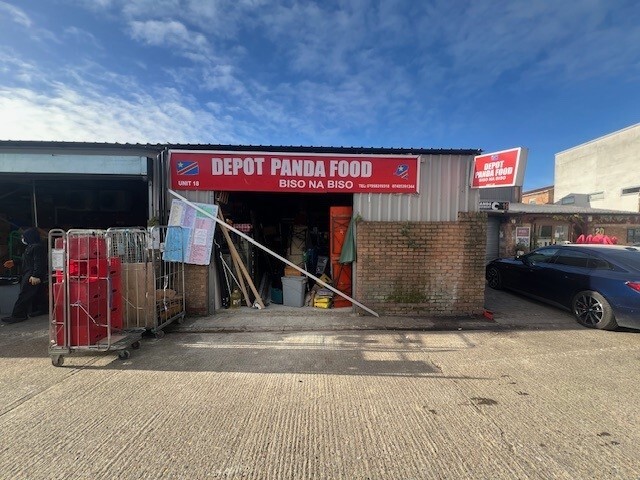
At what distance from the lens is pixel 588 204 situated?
26891 mm

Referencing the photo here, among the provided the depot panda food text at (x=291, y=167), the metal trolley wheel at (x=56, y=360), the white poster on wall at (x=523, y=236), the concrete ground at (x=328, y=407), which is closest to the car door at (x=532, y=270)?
the concrete ground at (x=328, y=407)

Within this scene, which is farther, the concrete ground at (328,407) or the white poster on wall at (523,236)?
the white poster on wall at (523,236)

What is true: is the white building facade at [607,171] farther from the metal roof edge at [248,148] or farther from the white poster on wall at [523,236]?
the metal roof edge at [248,148]

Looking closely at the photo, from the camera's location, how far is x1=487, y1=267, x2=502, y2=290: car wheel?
9.11m

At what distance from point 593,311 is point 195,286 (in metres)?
7.91

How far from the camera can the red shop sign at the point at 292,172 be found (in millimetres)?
6410

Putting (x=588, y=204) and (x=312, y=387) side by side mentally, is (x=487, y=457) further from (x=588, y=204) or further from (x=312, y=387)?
(x=588, y=204)

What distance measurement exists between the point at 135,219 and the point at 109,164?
3975mm

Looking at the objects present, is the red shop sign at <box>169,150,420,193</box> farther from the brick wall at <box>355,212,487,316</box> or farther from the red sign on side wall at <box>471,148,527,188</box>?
the red sign on side wall at <box>471,148,527,188</box>

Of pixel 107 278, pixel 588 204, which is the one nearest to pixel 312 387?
pixel 107 278

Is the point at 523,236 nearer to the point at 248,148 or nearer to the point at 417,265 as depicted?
the point at 417,265

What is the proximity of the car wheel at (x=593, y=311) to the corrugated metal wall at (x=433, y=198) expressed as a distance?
2705mm

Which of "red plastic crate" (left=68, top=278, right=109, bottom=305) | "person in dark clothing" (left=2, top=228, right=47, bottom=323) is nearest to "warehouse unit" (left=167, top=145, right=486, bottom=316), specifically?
"red plastic crate" (left=68, top=278, right=109, bottom=305)

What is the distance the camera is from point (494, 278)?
30.7 feet
